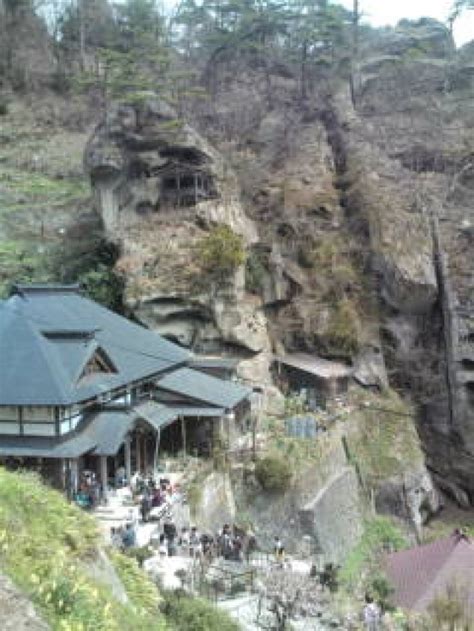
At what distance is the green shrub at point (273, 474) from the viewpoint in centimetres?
2591

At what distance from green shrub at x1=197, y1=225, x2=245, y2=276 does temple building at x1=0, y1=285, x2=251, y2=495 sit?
12.3 ft

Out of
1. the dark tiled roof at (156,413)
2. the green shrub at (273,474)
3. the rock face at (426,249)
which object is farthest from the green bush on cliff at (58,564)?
the rock face at (426,249)

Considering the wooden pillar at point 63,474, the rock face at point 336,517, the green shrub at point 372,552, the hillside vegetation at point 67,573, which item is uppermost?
the hillside vegetation at point 67,573

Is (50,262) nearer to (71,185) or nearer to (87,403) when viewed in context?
(71,185)

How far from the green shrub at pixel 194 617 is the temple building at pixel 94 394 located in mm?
8564

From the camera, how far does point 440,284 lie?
3788 centimetres

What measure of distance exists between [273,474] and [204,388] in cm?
418

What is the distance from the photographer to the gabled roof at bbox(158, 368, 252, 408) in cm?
2738

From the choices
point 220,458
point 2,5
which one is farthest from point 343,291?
point 2,5

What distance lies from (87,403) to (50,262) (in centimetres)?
1678

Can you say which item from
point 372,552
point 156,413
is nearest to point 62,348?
point 156,413

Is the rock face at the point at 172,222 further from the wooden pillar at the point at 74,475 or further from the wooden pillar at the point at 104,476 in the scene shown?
the wooden pillar at the point at 74,475

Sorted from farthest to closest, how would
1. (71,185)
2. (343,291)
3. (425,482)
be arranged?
(71,185) → (343,291) → (425,482)

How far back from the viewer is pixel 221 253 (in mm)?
32219
